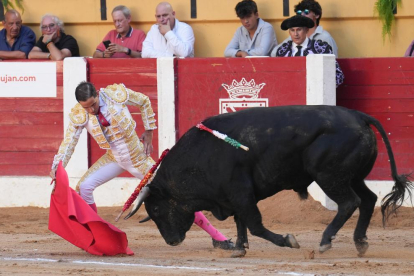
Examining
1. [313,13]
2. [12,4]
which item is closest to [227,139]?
[313,13]

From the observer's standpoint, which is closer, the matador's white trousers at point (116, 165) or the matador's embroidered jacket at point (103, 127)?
the matador's embroidered jacket at point (103, 127)

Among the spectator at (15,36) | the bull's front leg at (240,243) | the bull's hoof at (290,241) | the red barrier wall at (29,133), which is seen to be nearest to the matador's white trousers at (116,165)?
the bull's front leg at (240,243)

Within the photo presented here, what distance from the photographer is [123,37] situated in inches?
389

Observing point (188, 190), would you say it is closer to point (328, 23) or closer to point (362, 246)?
point (362, 246)

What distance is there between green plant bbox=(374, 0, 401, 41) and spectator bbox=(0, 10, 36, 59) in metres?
3.76

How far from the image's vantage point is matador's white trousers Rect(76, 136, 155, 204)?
6.90 m

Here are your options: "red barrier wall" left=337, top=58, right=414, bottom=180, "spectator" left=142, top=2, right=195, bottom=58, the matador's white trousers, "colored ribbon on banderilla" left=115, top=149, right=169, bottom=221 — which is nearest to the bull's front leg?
"colored ribbon on banderilla" left=115, top=149, right=169, bottom=221

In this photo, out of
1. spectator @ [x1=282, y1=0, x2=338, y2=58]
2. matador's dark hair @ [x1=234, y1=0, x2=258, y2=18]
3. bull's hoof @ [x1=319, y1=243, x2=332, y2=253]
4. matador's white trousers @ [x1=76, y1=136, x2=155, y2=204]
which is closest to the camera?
bull's hoof @ [x1=319, y1=243, x2=332, y2=253]

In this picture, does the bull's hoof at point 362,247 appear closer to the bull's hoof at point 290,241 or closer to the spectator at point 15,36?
the bull's hoof at point 290,241

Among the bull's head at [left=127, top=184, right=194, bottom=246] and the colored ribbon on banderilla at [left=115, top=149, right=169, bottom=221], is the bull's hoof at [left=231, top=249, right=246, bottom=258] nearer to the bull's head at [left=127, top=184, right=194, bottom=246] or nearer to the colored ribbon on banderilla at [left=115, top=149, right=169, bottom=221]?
the bull's head at [left=127, top=184, right=194, bottom=246]

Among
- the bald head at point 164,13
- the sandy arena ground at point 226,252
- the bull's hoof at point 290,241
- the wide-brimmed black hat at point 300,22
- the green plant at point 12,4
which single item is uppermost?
the green plant at point 12,4

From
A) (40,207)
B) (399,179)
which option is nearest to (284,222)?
(399,179)

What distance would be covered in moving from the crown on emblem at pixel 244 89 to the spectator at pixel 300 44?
40cm

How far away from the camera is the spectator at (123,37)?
9695mm
